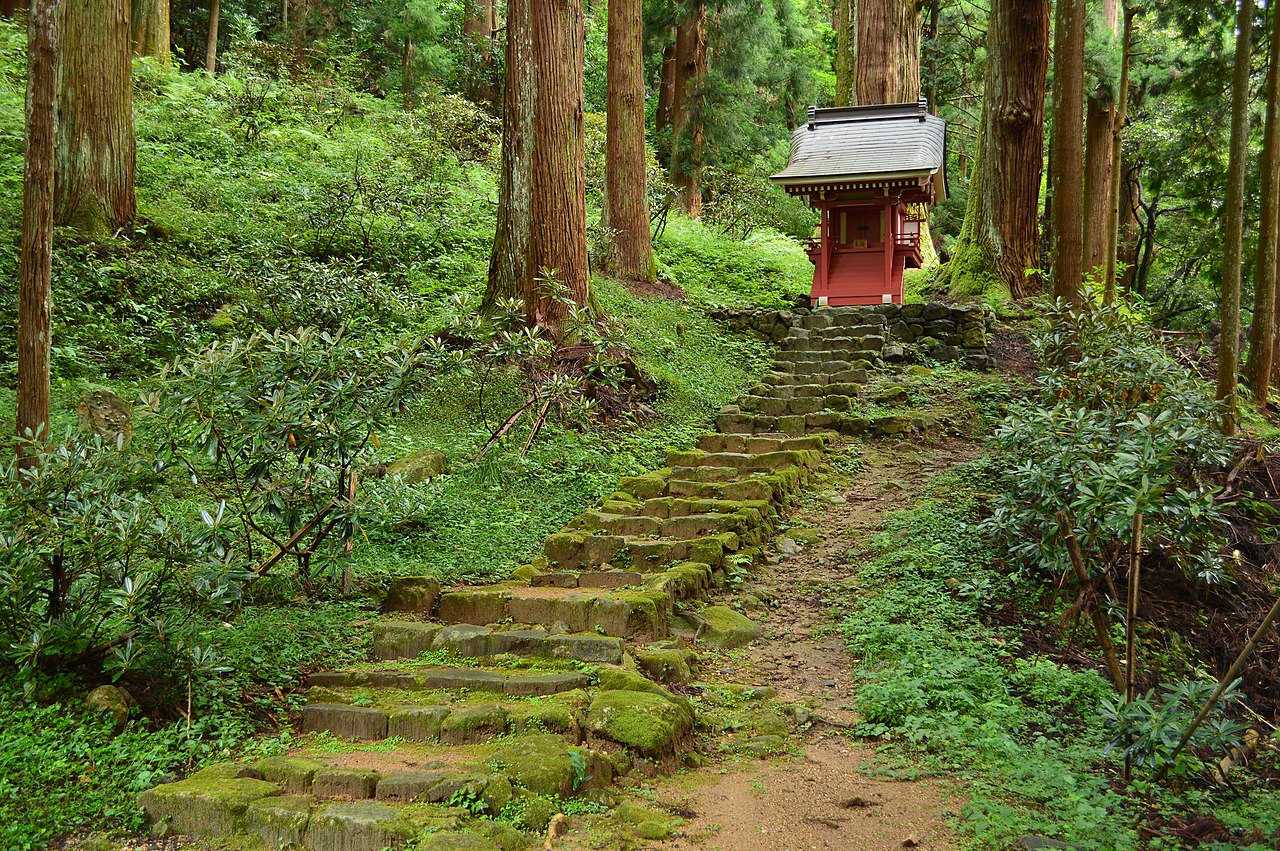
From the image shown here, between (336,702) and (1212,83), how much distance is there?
15.7m

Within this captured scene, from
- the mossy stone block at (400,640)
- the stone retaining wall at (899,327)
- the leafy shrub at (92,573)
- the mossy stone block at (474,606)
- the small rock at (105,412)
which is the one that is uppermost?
the stone retaining wall at (899,327)

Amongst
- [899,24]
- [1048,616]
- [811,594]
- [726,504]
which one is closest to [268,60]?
[899,24]

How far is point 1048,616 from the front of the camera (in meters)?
5.94

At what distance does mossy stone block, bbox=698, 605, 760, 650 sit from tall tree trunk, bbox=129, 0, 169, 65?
55.4 feet

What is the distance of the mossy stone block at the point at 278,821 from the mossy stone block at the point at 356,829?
44 mm

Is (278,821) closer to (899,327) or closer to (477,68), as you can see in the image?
(899,327)

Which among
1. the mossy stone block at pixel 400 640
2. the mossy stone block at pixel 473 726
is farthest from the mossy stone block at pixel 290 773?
the mossy stone block at pixel 400 640

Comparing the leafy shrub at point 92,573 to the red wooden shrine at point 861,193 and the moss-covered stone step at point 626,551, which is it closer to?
the moss-covered stone step at point 626,551

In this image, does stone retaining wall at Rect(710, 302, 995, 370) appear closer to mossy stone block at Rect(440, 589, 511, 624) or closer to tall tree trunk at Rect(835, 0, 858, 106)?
tall tree trunk at Rect(835, 0, 858, 106)

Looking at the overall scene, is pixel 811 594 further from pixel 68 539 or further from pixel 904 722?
pixel 68 539

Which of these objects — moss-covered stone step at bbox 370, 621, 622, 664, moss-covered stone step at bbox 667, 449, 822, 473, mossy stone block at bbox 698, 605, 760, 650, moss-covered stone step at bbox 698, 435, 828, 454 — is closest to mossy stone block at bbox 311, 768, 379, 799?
moss-covered stone step at bbox 370, 621, 622, 664

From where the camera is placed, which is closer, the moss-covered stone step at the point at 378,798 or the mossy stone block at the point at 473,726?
the moss-covered stone step at the point at 378,798

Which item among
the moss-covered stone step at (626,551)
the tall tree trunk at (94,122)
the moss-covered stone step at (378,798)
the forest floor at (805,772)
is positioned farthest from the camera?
the tall tree trunk at (94,122)

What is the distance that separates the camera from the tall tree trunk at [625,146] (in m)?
14.1
